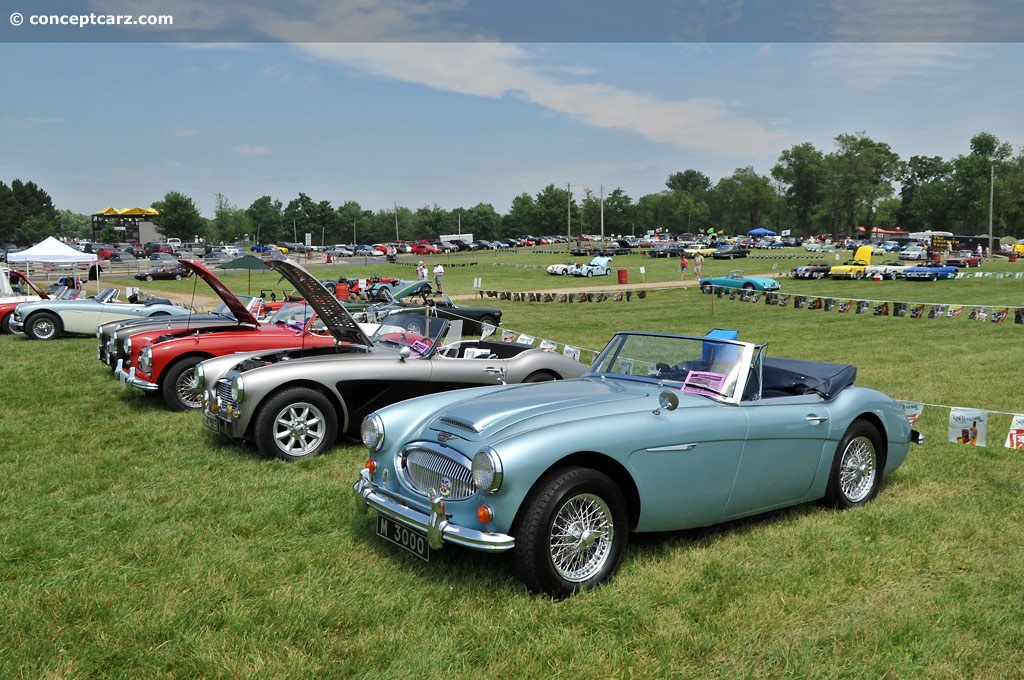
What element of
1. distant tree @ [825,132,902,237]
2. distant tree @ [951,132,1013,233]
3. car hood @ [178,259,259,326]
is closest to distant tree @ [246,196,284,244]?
distant tree @ [825,132,902,237]

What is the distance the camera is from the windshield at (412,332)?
8.21 meters

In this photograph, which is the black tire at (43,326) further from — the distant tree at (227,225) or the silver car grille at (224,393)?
the distant tree at (227,225)

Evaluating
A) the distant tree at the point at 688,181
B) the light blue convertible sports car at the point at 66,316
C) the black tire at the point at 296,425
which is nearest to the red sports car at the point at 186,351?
the black tire at the point at 296,425

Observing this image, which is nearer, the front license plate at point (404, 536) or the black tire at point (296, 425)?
the front license plate at point (404, 536)

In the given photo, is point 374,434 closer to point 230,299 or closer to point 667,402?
point 667,402

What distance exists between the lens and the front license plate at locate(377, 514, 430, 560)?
168 inches

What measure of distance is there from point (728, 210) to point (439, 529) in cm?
15460

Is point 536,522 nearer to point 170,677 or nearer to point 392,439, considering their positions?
point 392,439

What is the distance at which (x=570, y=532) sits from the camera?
416 centimetres

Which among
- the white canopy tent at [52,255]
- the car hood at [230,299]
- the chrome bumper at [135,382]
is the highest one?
the white canopy tent at [52,255]

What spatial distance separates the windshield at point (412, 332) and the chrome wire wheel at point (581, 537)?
3971mm

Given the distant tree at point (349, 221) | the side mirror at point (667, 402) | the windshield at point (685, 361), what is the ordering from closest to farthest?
the side mirror at point (667, 402) < the windshield at point (685, 361) < the distant tree at point (349, 221)

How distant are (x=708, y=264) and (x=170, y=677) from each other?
55378 millimetres

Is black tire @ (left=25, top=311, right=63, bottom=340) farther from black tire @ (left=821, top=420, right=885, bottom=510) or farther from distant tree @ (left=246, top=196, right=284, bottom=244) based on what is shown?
distant tree @ (left=246, top=196, right=284, bottom=244)
